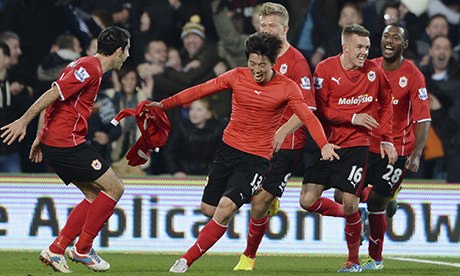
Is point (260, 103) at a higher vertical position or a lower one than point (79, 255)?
higher

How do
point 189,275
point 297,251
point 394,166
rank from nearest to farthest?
point 189,275 < point 394,166 < point 297,251

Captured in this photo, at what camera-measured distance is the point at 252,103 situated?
1066cm

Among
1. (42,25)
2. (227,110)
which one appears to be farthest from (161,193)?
(42,25)

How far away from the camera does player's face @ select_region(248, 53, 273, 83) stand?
1041 centimetres

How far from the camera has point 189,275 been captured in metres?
10.1

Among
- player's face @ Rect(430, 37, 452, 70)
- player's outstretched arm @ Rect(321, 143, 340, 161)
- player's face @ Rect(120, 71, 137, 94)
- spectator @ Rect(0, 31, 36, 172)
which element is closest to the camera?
player's outstretched arm @ Rect(321, 143, 340, 161)

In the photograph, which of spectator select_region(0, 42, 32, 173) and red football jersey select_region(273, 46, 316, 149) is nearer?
red football jersey select_region(273, 46, 316, 149)

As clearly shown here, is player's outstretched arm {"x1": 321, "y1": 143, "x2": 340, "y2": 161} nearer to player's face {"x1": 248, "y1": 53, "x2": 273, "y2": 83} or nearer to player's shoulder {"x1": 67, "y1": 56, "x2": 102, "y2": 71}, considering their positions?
player's face {"x1": 248, "y1": 53, "x2": 273, "y2": 83}

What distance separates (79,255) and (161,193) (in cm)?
371

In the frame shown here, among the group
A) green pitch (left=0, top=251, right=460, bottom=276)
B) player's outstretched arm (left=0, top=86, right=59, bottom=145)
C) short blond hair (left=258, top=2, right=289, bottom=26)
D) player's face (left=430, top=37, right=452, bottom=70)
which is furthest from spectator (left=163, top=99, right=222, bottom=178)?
player's outstretched arm (left=0, top=86, right=59, bottom=145)

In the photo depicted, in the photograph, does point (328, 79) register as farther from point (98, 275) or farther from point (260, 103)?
point (98, 275)

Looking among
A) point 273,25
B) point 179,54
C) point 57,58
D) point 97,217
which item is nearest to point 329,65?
point 273,25

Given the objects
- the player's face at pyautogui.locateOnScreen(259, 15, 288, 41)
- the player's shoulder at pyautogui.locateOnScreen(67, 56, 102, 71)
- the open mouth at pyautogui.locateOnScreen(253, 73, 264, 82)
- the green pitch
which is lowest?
the green pitch

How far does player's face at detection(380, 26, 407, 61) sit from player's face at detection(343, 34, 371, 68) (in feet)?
2.19
